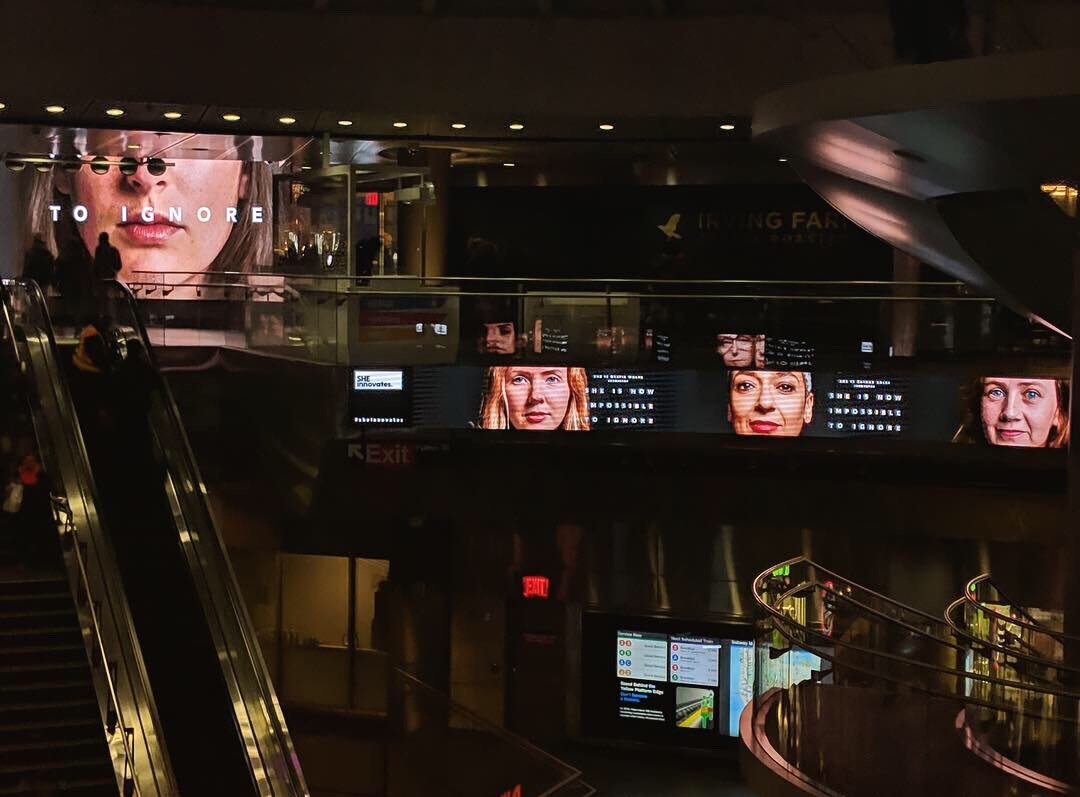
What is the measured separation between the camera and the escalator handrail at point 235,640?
764 centimetres

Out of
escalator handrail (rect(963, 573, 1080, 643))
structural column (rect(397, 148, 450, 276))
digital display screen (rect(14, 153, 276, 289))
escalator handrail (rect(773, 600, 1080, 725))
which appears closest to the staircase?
Answer: escalator handrail (rect(773, 600, 1080, 725))

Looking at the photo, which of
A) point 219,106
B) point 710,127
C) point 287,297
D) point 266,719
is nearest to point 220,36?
point 219,106

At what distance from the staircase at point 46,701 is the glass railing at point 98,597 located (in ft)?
0.49

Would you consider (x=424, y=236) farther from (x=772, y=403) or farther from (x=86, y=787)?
(x=86, y=787)

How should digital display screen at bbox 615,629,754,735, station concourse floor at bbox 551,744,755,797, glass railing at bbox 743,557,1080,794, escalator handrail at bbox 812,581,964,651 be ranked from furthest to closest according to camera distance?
1. digital display screen at bbox 615,629,754,735
2. station concourse floor at bbox 551,744,755,797
3. escalator handrail at bbox 812,581,964,651
4. glass railing at bbox 743,557,1080,794

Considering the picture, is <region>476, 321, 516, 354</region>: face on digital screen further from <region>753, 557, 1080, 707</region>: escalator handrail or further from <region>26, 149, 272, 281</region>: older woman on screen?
<region>26, 149, 272, 281</region>: older woman on screen

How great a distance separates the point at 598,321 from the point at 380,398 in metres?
2.42

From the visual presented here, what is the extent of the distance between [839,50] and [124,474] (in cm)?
858

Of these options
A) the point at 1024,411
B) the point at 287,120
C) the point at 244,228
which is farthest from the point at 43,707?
the point at 244,228

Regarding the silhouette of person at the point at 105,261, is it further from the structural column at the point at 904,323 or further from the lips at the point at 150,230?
the structural column at the point at 904,323

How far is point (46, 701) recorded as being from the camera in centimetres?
737

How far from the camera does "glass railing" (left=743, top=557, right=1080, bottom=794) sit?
579 centimetres

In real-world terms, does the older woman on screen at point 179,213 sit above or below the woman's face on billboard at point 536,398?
above

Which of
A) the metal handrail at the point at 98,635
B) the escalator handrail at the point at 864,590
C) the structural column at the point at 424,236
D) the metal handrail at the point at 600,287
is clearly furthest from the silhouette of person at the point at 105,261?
the escalator handrail at the point at 864,590
